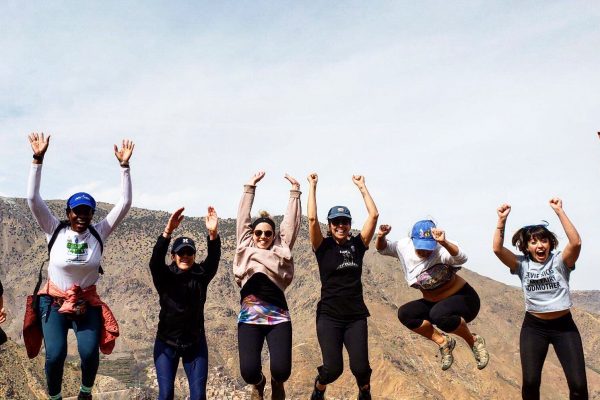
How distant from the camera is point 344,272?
21.6 ft

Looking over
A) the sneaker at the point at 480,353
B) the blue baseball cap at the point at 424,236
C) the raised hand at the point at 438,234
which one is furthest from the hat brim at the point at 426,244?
the sneaker at the point at 480,353

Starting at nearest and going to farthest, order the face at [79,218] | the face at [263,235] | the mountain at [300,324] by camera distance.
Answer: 1. the face at [79,218]
2. the face at [263,235]
3. the mountain at [300,324]

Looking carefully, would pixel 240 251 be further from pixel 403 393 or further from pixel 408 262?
pixel 403 393

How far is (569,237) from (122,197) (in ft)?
15.9

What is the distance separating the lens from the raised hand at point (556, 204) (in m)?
6.16

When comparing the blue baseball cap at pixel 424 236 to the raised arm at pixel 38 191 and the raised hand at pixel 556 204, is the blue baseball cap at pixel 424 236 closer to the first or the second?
the raised hand at pixel 556 204

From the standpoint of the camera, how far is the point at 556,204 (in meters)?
6.18

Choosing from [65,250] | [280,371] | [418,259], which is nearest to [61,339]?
[65,250]

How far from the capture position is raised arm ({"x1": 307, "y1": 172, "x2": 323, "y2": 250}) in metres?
6.63

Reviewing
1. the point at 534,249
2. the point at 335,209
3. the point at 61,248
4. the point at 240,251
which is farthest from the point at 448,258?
the point at 61,248

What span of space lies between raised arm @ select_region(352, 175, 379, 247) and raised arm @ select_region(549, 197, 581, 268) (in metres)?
1.91

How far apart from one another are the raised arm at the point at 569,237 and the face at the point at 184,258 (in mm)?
3871

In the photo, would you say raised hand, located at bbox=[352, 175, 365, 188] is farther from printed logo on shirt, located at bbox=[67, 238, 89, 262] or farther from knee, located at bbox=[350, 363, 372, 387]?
printed logo on shirt, located at bbox=[67, 238, 89, 262]

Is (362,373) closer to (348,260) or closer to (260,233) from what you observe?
(348,260)
